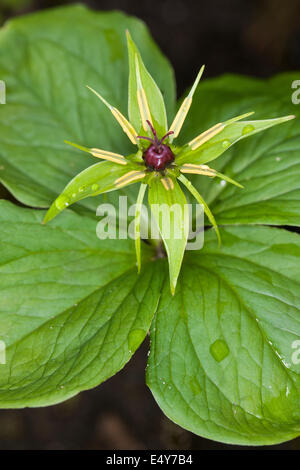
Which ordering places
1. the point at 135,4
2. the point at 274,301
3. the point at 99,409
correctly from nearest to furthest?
the point at 274,301
the point at 99,409
the point at 135,4

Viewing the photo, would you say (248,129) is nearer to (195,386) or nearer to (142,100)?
(142,100)

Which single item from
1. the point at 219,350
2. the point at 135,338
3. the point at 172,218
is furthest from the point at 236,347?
the point at 172,218

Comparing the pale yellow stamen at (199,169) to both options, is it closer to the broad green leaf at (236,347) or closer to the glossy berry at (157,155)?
the glossy berry at (157,155)

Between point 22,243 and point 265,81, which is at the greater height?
point 265,81

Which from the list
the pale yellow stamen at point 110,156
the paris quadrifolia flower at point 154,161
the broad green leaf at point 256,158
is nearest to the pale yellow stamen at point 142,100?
the paris quadrifolia flower at point 154,161

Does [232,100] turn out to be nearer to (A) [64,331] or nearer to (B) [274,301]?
(B) [274,301]
